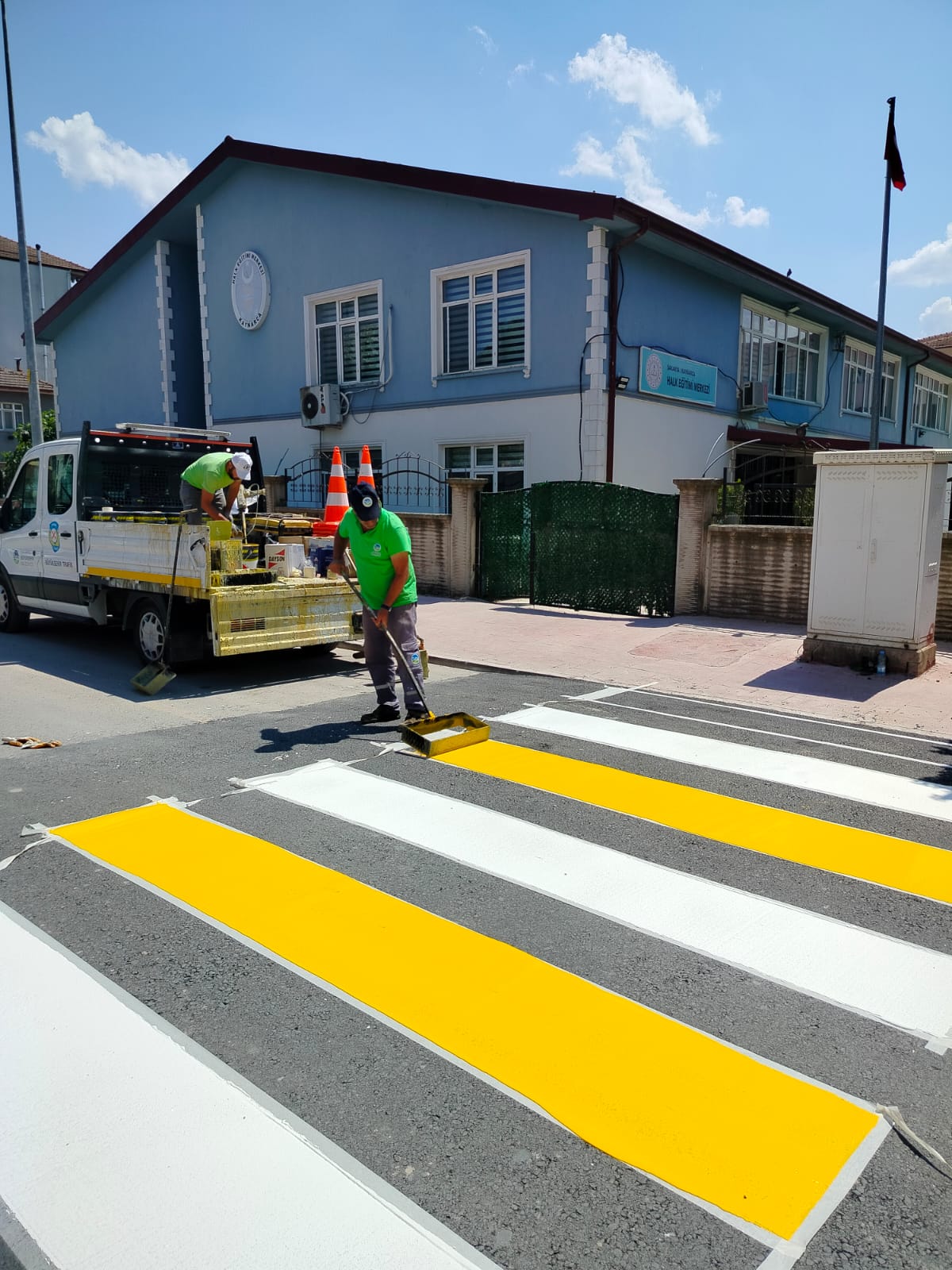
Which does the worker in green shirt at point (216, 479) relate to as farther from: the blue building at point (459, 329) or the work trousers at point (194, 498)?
the blue building at point (459, 329)

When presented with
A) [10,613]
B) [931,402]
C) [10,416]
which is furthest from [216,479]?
[10,416]

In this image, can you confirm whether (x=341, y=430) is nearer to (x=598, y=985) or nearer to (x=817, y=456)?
(x=817, y=456)

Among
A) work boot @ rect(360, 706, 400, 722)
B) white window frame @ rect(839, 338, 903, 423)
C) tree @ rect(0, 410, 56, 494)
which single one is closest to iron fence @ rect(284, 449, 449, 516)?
work boot @ rect(360, 706, 400, 722)

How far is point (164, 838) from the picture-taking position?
4949mm

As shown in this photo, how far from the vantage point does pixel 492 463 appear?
17812 millimetres

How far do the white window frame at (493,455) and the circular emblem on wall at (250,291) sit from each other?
643 cm

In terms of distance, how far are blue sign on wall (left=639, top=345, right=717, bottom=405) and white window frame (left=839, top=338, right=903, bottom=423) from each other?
8.14 m

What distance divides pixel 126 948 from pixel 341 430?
17436 millimetres

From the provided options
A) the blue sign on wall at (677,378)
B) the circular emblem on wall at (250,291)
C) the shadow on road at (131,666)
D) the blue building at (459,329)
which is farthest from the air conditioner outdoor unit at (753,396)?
the shadow on road at (131,666)

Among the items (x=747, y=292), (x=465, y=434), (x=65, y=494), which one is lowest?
(x=65, y=494)

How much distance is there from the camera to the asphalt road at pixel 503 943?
2391 mm

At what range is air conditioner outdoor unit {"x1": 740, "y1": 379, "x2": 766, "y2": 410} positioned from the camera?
19.4m

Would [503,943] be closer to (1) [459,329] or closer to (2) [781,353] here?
(1) [459,329]

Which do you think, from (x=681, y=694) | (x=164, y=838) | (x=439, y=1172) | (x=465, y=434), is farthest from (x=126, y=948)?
(x=465, y=434)
